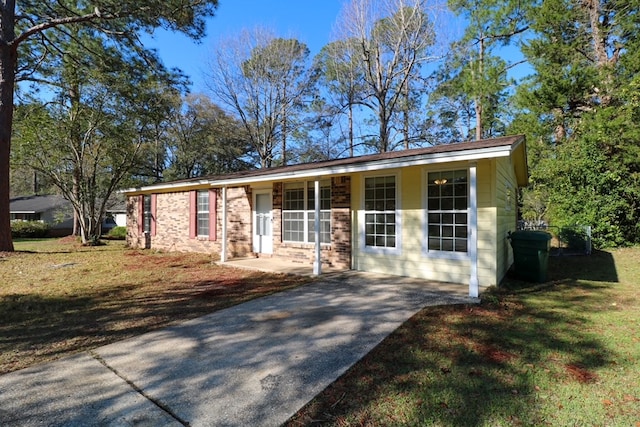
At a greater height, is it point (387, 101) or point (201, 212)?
point (387, 101)

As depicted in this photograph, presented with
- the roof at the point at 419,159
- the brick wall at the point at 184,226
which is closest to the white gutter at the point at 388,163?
the roof at the point at 419,159

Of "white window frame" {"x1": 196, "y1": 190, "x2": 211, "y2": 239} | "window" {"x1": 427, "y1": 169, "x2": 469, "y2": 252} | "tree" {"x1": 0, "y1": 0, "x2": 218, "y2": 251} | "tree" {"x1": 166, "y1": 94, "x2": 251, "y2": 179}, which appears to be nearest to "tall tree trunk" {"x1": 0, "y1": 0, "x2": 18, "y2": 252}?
"tree" {"x1": 0, "y1": 0, "x2": 218, "y2": 251}

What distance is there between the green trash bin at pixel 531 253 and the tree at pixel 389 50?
14365 millimetres

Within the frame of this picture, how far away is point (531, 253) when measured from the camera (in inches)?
280

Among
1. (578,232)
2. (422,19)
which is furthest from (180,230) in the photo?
(422,19)

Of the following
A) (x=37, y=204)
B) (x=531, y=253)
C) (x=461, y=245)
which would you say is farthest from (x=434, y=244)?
(x=37, y=204)

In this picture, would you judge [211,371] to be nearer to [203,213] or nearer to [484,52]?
[203,213]

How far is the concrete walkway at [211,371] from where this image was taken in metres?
2.53

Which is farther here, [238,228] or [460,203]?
[238,228]

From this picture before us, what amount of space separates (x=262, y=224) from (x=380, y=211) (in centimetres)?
430

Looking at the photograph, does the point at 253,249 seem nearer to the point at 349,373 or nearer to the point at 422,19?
the point at 349,373

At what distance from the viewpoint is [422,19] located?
1877 centimetres

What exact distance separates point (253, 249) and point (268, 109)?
15778mm

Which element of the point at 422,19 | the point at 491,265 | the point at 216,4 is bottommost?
the point at 491,265
